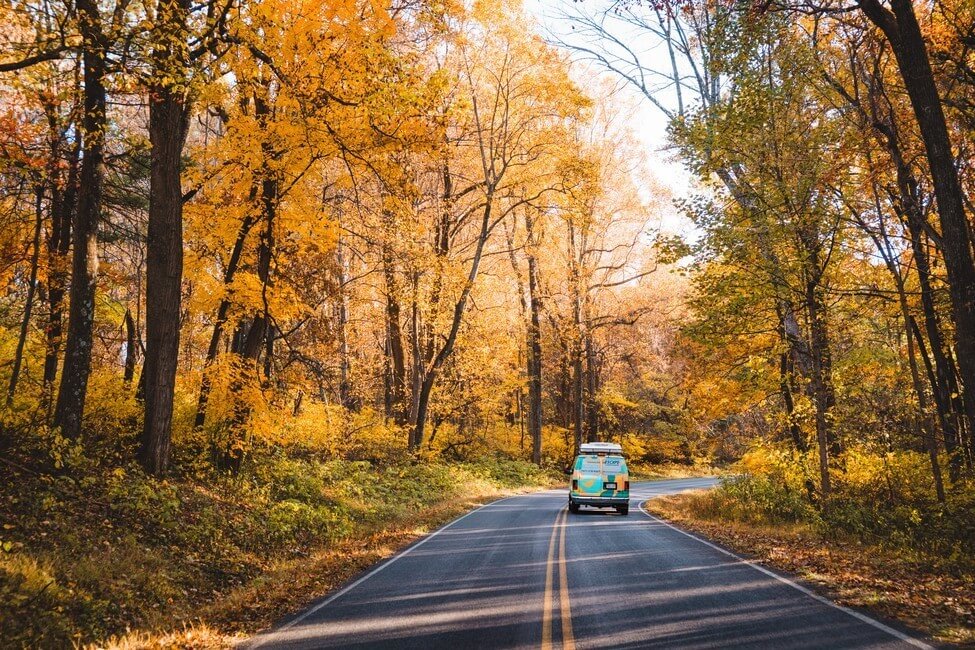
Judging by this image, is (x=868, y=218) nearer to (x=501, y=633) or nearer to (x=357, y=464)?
(x=501, y=633)

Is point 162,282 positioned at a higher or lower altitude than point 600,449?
higher

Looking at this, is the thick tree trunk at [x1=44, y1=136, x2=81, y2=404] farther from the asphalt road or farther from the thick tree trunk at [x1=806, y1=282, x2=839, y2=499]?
the thick tree trunk at [x1=806, y1=282, x2=839, y2=499]

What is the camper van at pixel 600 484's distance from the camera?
790 inches

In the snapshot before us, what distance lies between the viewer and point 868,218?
50.5 feet

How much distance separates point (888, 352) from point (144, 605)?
1629 cm

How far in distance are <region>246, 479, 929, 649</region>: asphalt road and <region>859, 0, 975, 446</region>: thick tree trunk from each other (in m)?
4.06

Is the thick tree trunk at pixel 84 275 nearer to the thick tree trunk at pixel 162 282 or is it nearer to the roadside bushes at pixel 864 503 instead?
the thick tree trunk at pixel 162 282

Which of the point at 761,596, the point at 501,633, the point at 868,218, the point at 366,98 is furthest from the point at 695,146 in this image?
the point at 501,633

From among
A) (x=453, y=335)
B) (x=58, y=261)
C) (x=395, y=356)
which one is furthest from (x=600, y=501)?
(x=58, y=261)

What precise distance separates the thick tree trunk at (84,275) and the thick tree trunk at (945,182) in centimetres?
1222

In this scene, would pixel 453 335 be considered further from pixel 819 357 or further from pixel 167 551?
pixel 167 551

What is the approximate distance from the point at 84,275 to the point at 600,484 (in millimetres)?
15488

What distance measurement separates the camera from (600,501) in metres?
20.0

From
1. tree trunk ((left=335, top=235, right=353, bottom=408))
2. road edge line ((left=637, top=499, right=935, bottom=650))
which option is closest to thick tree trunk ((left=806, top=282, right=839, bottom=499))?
road edge line ((left=637, top=499, right=935, bottom=650))
